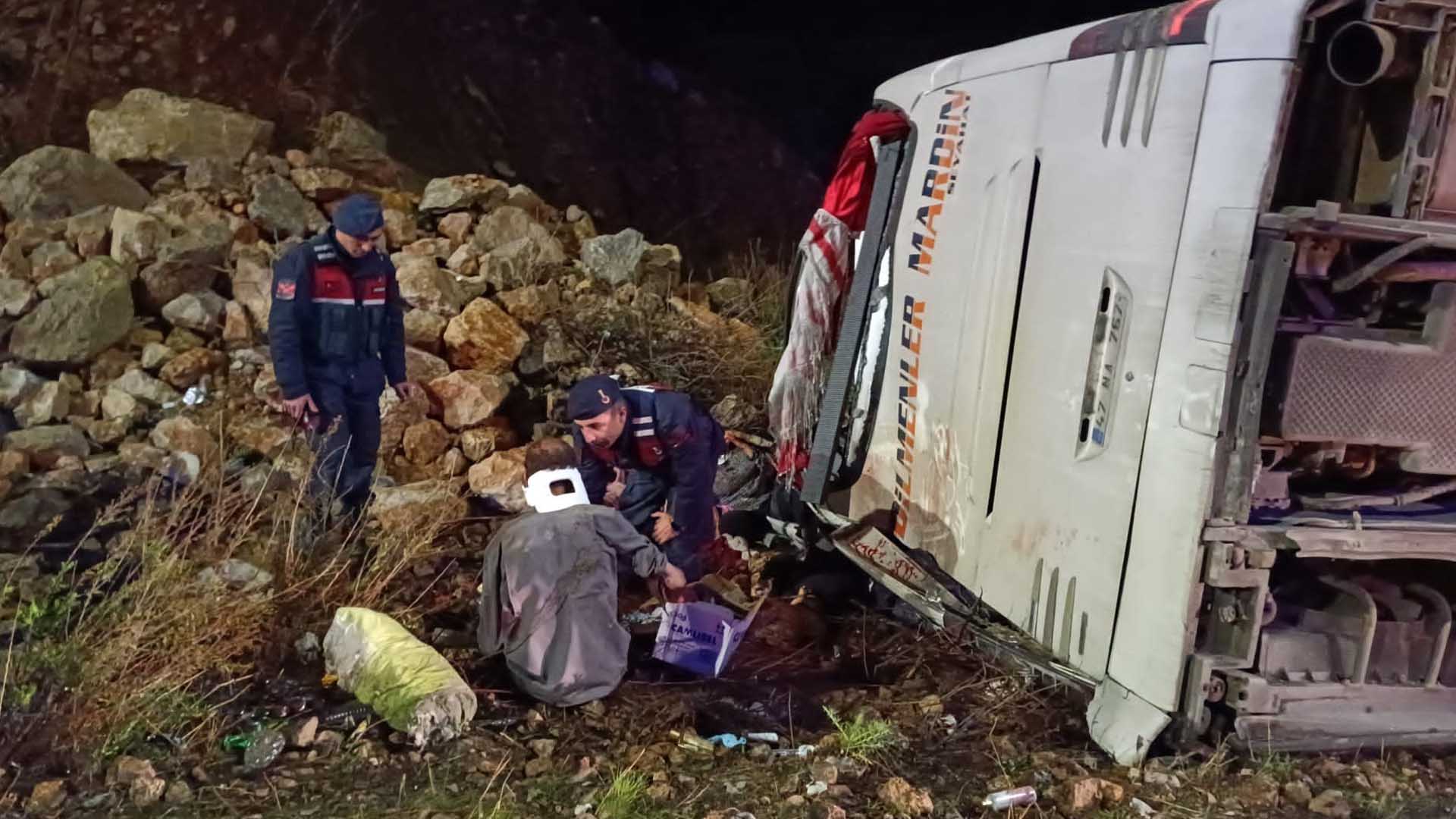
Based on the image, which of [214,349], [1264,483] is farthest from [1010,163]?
[214,349]

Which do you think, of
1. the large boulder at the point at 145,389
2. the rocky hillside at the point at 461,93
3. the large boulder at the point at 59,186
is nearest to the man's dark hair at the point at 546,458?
the large boulder at the point at 145,389

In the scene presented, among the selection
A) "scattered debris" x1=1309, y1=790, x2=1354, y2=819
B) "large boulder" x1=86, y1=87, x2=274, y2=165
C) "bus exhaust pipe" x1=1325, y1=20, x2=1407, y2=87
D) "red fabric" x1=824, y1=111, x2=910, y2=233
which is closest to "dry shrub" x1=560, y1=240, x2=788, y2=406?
Result: "red fabric" x1=824, y1=111, x2=910, y2=233

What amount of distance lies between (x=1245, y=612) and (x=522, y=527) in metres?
2.05

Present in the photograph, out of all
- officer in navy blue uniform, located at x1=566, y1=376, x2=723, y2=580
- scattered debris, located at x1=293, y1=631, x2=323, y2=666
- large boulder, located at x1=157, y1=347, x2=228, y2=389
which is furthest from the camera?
large boulder, located at x1=157, y1=347, x2=228, y2=389

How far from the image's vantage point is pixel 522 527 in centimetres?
338

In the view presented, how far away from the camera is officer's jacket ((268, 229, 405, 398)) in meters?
4.43

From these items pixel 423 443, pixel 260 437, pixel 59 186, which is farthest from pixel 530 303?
pixel 59 186

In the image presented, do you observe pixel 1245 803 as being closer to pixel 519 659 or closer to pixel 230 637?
pixel 519 659

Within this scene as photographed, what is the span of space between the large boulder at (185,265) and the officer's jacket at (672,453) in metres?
3.59

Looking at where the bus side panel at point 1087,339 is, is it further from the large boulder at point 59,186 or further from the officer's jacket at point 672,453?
the large boulder at point 59,186

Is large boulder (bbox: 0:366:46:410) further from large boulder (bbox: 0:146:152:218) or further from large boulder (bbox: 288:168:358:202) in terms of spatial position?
large boulder (bbox: 288:168:358:202)

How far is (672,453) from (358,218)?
1600mm

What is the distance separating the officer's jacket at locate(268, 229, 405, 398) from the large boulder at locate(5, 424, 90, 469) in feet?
5.06

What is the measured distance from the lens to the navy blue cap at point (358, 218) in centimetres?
440
